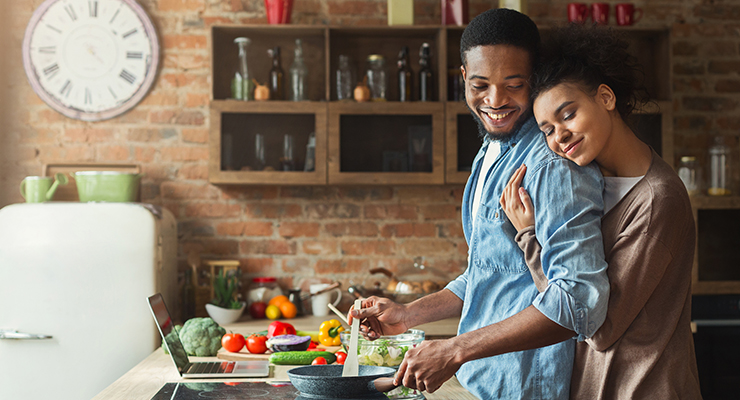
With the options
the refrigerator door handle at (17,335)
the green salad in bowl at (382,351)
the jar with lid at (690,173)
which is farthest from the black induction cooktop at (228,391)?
the jar with lid at (690,173)

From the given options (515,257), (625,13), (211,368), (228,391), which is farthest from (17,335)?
(625,13)

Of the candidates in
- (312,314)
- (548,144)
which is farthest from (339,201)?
(548,144)

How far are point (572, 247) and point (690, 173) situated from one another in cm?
228

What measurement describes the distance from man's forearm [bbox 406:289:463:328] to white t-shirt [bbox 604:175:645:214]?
55 centimetres

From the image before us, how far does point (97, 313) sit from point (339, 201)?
1.30 metres

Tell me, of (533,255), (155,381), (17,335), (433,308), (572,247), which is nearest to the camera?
(572,247)

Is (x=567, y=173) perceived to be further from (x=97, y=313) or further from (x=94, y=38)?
(x=94, y=38)

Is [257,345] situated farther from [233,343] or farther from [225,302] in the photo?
[225,302]

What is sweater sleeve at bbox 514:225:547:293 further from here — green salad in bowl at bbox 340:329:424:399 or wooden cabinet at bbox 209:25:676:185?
wooden cabinet at bbox 209:25:676:185

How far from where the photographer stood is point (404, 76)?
2.98 m

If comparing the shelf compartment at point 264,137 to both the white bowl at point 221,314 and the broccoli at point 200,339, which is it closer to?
the white bowl at point 221,314

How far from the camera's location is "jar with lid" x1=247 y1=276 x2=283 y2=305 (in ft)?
9.91

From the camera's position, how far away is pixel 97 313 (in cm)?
256

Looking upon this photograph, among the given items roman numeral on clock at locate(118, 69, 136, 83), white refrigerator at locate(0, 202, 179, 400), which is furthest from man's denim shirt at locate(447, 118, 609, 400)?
roman numeral on clock at locate(118, 69, 136, 83)
